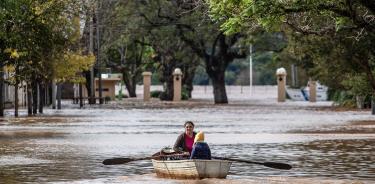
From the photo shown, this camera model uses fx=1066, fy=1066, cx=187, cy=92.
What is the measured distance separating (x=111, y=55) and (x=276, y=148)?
76.3 m

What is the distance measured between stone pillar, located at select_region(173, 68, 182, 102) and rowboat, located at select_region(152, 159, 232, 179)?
72.7 m

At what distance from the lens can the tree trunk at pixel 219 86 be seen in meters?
84.3

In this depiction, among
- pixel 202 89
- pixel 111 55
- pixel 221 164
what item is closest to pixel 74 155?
pixel 221 164

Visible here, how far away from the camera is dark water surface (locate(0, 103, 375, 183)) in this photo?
23.7 meters

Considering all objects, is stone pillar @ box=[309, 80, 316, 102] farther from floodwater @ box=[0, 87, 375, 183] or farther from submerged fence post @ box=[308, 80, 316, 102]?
floodwater @ box=[0, 87, 375, 183]

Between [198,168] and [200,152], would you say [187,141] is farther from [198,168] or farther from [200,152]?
[198,168]

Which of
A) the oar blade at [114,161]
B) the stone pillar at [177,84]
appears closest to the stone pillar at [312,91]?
the stone pillar at [177,84]

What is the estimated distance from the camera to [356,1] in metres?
25.6

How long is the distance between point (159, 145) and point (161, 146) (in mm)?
536

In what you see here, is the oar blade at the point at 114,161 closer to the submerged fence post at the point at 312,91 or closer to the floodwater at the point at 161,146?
the floodwater at the point at 161,146

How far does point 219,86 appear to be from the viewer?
84.9 metres

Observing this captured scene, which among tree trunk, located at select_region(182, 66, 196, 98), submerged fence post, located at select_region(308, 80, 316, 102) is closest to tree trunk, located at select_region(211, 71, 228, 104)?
submerged fence post, located at select_region(308, 80, 316, 102)

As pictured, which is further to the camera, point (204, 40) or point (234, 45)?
point (234, 45)

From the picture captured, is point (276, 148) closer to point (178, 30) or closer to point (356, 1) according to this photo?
point (356, 1)
